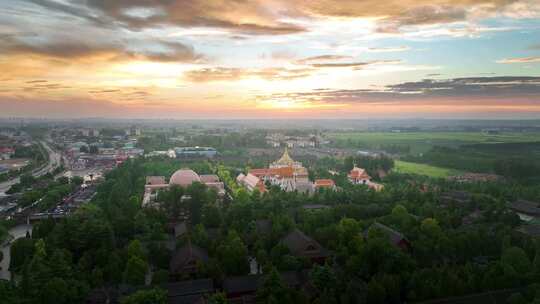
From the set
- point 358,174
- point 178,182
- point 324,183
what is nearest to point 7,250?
point 178,182

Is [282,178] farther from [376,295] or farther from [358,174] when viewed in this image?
[376,295]

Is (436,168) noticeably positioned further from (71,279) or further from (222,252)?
(71,279)

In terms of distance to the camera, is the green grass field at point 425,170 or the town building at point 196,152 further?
the town building at point 196,152

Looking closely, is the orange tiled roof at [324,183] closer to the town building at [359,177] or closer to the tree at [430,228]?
the town building at [359,177]

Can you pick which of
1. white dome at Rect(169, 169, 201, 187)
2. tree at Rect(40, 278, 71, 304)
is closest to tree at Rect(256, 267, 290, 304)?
tree at Rect(40, 278, 71, 304)

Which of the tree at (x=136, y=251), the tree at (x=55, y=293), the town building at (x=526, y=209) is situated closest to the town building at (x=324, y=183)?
the town building at (x=526, y=209)

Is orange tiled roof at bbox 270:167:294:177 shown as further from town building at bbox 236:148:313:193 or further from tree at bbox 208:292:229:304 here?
tree at bbox 208:292:229:304

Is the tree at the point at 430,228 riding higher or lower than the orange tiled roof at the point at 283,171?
lower
